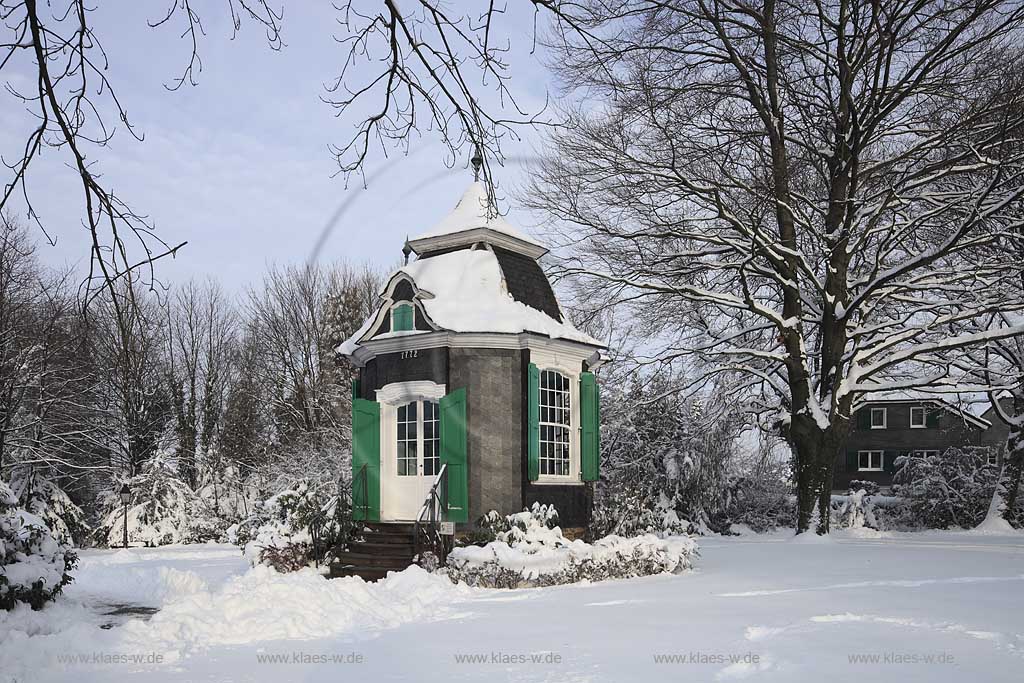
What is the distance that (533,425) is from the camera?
1544 centimetres

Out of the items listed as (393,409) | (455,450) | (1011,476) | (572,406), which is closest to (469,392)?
(455,450)

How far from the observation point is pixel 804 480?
1772cm

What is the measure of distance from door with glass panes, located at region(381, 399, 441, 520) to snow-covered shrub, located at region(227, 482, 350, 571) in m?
0.85

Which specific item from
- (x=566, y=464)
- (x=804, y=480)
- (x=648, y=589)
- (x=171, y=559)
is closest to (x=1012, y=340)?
(x=804, y=480)

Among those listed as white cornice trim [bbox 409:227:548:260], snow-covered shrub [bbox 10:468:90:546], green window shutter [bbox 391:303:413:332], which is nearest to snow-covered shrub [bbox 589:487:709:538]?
green window shutter [bbox 391:303:413:332]

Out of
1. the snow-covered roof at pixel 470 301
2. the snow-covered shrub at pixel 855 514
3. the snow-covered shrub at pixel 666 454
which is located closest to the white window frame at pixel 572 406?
the snow-covered roof at pixel 470 301

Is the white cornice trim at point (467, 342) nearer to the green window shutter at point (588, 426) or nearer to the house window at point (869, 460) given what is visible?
the green window shutter at point (588, 426)

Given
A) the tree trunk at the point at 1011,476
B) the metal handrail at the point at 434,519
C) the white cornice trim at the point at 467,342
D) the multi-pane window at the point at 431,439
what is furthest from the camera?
the tree trunk at the point at 1011,476

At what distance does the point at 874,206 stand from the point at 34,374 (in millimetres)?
19220

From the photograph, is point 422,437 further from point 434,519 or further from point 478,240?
point 478,240

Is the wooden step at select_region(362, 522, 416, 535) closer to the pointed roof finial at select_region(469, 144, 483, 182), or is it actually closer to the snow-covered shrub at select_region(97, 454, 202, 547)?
the pointed roof finial at select_region(469, 144, 483, 182)

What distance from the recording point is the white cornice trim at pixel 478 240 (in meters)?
16.5

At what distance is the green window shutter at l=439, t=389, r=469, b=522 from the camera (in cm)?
1483

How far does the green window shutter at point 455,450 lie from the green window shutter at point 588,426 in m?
2.66
